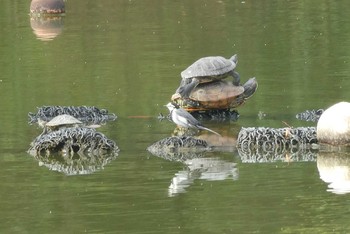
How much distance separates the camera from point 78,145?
1884 cm

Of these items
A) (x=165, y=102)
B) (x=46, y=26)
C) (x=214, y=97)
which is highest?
(x=214, y=97)

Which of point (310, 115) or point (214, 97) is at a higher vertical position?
point (214, 97)

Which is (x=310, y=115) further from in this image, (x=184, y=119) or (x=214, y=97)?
(x=184, y=119)

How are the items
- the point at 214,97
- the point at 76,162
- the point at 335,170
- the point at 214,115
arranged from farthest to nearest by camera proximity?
the point at 214,115 < the point at 214,97 < the point at 76,162 < the point at 335,170

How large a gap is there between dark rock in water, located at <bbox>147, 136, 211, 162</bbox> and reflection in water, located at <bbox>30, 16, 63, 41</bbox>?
56.5 feet

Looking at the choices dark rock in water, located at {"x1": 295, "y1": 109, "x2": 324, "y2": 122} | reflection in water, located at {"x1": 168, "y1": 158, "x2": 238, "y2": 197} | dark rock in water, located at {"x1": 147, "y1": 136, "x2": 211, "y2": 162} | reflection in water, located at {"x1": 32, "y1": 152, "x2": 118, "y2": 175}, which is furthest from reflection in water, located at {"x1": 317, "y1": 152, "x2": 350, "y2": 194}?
reflection in water, located at {"x1": 32, "y1": 152, "x2": 118, "y2": 175}

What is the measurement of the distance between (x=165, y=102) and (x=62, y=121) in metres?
4.11

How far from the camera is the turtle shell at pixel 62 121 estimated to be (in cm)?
1973

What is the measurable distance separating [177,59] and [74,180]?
1320cm

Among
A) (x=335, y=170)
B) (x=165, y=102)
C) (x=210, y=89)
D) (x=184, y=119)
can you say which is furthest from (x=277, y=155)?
(x=165, y=102)

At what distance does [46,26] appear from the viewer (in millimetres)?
39438

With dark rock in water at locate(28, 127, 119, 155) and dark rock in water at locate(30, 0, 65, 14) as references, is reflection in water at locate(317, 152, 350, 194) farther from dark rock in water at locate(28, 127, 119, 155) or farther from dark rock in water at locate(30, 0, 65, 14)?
dark rock in water at locate(30, 0, 65, 14)

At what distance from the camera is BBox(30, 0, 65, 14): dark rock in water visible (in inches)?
1688

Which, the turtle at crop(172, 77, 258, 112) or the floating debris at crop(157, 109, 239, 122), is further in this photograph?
the floating debris at crop(157, 109, 239, 122)
